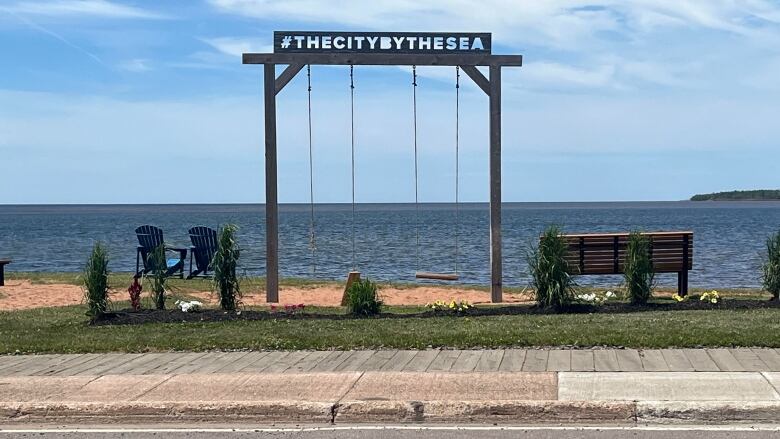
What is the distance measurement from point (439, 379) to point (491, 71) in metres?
8.15

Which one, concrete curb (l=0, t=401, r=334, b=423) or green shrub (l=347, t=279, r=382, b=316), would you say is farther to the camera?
green shrub (l=347, t=279, r=382, b=316)

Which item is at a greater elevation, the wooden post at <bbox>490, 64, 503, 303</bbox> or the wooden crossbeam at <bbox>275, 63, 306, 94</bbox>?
the wooden crossbeam at <bbox>275, 63, 306, 94</bbox>

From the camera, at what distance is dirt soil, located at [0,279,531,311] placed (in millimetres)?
16344

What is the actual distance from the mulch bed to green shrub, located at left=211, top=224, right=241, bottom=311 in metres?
0.22

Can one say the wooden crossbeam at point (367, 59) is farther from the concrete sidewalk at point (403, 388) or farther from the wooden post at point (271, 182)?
the concrete sidewalk at point (403, 388)

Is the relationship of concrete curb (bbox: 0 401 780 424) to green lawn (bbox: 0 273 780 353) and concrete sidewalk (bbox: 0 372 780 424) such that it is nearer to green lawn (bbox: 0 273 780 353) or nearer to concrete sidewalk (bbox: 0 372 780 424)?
concrete sidewalk (bbox: 0 372 780 424)

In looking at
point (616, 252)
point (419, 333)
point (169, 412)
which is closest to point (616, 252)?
point (616, 252)

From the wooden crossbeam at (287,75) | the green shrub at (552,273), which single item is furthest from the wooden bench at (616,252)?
the wooden crossbeam at (287,75)

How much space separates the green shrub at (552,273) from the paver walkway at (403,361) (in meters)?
3.37

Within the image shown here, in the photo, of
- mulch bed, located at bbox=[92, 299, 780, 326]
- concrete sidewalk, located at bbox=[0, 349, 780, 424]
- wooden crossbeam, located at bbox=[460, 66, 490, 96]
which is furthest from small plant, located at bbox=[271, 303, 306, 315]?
wooden crossbeam, located at bbox=[460, 66, 490, 96]

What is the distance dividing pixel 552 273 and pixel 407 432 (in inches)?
247

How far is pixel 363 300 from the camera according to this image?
489 inches

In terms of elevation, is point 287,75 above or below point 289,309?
above

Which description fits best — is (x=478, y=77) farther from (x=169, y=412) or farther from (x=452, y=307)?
(x=169, y=412)
